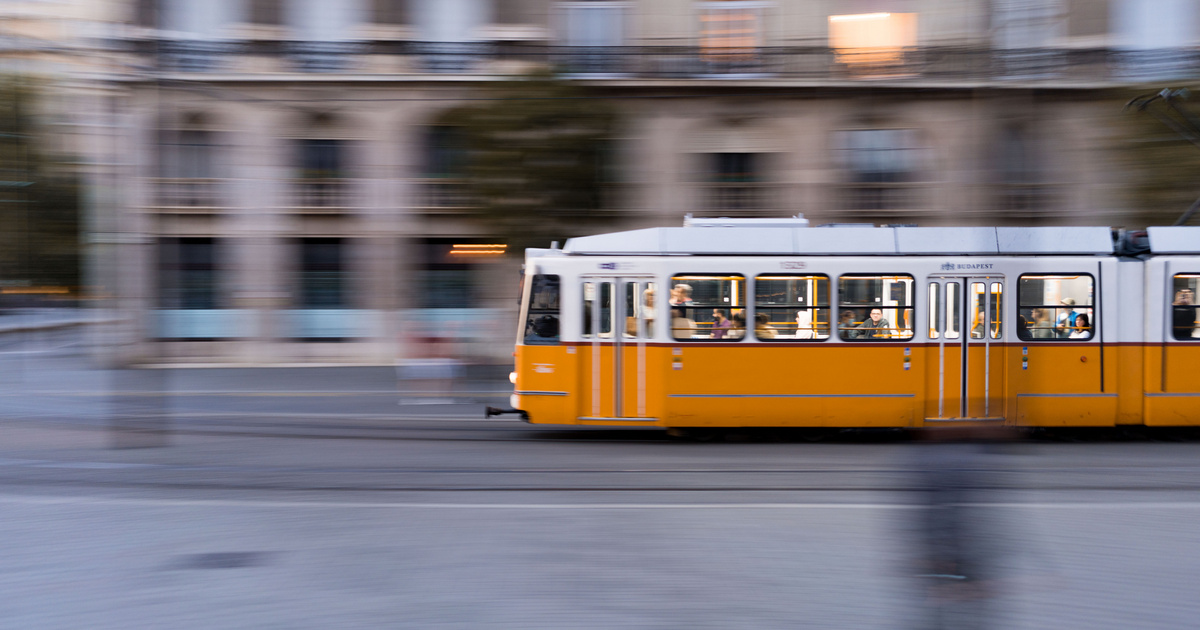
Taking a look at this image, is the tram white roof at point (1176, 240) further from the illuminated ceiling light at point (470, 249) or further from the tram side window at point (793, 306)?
the illuminated ceiling light at point (470, 249)

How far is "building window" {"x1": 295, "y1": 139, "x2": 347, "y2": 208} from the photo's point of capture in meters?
21.8

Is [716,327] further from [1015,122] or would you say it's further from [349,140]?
[349,140]

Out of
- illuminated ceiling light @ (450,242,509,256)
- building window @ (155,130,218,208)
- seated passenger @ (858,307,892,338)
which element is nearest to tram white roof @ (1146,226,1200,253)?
seated passenger @ (858,307,892,338)

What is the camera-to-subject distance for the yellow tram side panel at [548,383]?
10586 mm

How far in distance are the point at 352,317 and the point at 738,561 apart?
17.6 metres

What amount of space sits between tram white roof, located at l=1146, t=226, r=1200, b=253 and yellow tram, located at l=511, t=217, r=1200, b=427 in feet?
0.06

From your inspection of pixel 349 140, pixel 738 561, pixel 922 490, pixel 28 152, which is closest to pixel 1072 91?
pixel 349 140

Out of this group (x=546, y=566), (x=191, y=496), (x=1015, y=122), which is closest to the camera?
(x=1015, y=122)

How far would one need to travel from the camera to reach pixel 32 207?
4212 cm

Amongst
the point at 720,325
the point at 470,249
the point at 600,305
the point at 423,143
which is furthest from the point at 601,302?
the point at 423,143

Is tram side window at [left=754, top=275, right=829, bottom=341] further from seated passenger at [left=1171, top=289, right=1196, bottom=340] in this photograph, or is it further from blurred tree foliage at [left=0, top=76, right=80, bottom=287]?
blurred tree foliage at [left=0, top=76, right=80, bottom=287]

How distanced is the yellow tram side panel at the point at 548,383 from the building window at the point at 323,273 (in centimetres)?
1243

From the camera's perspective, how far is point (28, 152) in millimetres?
38125

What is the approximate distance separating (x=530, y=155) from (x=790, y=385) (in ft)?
28.4
